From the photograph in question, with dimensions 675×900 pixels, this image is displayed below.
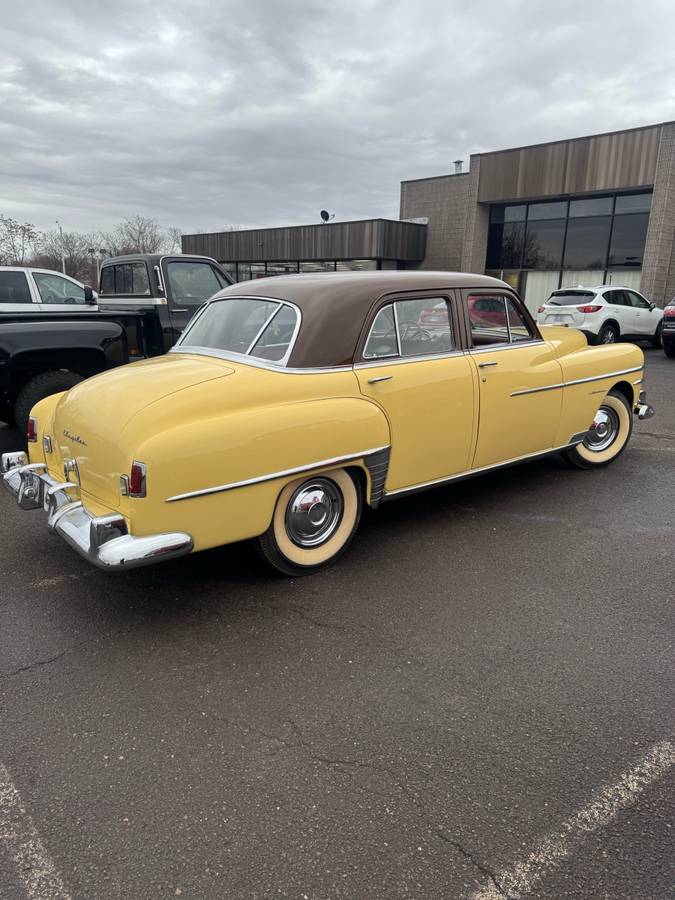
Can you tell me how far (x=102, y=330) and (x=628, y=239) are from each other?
721 inches

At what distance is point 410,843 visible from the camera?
1.95 metres

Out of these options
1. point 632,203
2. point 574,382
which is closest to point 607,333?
point 632,203

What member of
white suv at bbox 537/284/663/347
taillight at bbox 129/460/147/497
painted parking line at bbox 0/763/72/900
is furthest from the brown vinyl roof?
white suv at bbox 537/284/663/347

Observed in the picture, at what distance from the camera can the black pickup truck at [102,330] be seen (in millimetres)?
5809

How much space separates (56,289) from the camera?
34.0 ft

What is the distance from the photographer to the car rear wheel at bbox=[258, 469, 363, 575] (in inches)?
138

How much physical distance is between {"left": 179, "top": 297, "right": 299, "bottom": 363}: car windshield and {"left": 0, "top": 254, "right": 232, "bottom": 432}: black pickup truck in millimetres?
2004

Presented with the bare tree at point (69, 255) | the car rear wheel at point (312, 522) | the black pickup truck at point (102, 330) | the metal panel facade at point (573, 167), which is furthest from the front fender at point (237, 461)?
the bare tree at point (69, 255)

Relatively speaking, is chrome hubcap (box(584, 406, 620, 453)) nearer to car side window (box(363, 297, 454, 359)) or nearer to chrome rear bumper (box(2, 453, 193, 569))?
car side window (box(363, 297, 454, 359))

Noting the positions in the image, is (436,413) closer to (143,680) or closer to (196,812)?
(143,680)

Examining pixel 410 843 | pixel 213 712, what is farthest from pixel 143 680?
pixel 410 843

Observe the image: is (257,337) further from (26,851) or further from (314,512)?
(26,851)

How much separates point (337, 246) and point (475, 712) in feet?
83.9

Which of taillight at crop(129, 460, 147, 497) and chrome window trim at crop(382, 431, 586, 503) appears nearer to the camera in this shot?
taillight at crop(129, 460, 147, 497)
